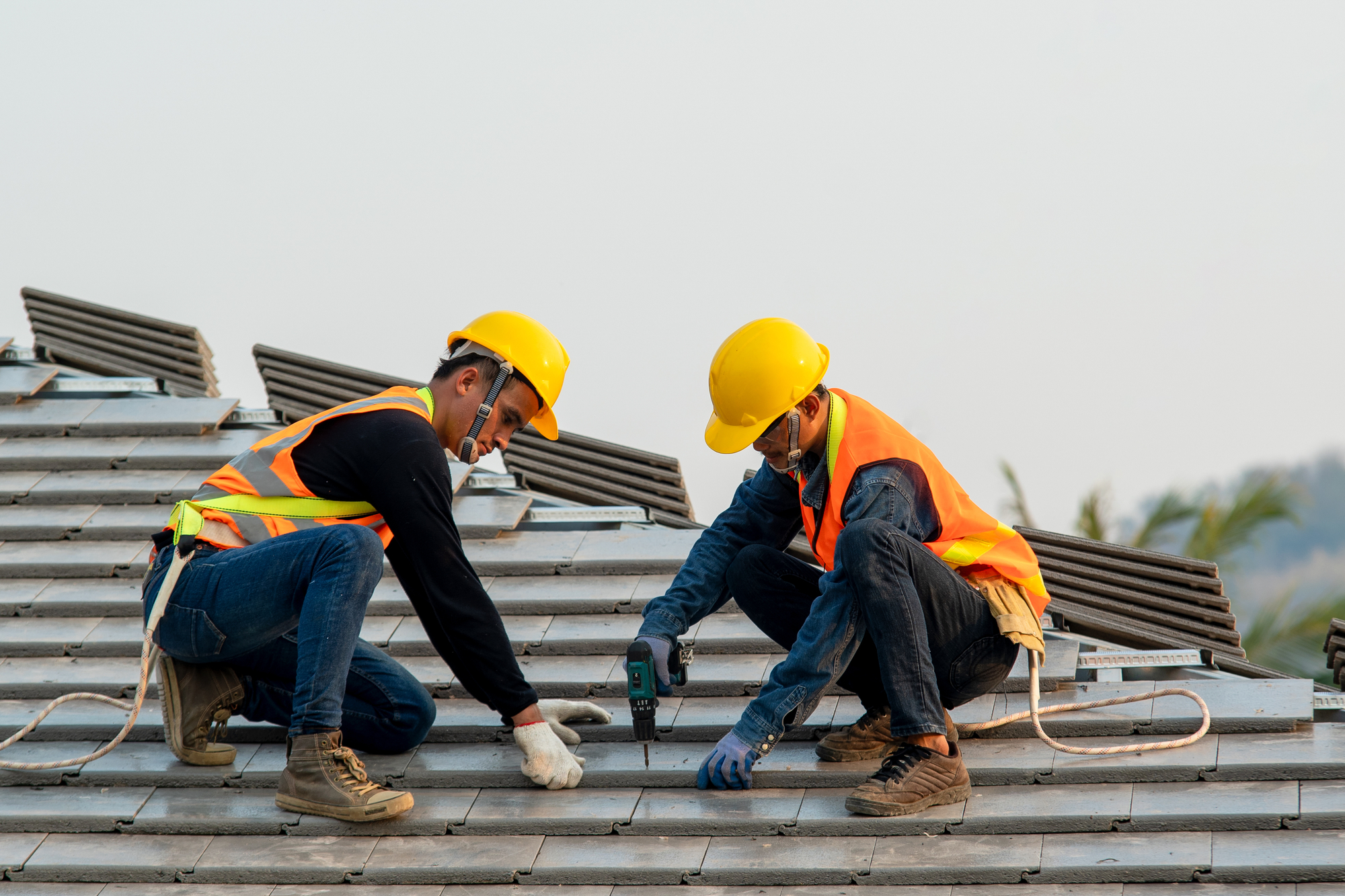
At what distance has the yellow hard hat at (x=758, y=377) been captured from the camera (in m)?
3.77

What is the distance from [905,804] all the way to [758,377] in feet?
3.98

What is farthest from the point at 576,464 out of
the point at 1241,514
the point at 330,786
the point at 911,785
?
the point at 1241,514

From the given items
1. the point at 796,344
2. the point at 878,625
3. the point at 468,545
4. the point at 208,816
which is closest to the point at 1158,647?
the point at 878,625

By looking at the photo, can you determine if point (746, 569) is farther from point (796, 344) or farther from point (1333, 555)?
point (1333, 555)

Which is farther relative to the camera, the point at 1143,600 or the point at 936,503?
the point at 1143,600

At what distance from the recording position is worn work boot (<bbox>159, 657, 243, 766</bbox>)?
3947 mm

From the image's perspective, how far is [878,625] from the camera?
3572 mm

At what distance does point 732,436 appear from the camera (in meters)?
3.85

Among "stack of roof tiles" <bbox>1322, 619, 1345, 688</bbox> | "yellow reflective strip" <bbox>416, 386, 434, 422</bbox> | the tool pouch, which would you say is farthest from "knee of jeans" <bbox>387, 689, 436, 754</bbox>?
"stack of roof tiles" <bbox>1322, 619, 1345, 688</bbox>

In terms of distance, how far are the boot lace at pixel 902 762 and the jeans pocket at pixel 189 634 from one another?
186 centimetres

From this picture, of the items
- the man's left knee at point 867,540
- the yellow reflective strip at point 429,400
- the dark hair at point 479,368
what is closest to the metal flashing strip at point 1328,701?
the man's left knee at point 867,540

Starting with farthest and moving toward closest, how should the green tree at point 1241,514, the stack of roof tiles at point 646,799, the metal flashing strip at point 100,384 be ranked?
the green tree at point 1241,514
the metal flashing strip at point 100,384
the stack of roof tiles at point 646,799

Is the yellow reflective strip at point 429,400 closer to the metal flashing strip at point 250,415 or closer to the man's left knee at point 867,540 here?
the man's left knee at point 867,540

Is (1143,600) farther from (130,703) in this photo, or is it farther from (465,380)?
(130,703)
